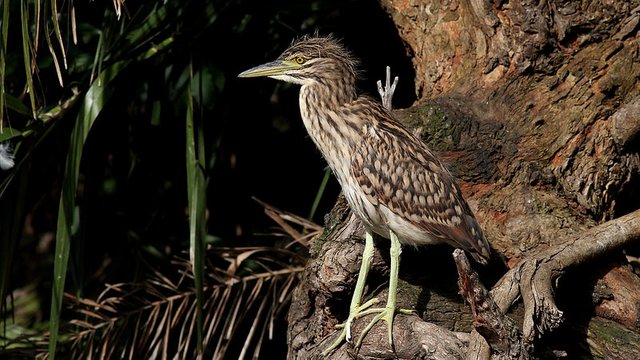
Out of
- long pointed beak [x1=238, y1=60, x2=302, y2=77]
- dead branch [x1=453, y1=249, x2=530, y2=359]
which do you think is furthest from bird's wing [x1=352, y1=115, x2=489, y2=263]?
dead branch [x1=453, y1=249, x2=530, y2=359]

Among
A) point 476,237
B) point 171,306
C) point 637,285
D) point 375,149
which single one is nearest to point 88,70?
point 171,306

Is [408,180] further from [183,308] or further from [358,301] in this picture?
[183,308]

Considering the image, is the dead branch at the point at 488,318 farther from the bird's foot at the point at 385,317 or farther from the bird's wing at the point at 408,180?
the bird's wing at the point at 408,180

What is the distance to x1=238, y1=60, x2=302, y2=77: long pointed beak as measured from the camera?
3785 millimetres

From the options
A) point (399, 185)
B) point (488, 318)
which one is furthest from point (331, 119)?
point (488, 318)

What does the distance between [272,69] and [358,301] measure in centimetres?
96

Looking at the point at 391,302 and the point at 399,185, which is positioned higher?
the point at 399,185

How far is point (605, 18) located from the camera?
3848 mm

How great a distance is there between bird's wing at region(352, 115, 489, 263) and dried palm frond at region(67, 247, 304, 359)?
3.45ft

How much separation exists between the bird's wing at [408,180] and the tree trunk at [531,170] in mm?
159

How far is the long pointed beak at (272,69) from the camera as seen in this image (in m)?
3.79

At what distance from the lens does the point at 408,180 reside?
12.1 ft

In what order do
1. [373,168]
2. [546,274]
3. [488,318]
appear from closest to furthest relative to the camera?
1. [488,318]
2. [546,274]
3. [373,168]

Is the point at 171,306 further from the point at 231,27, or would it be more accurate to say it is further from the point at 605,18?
the point at 605,18
